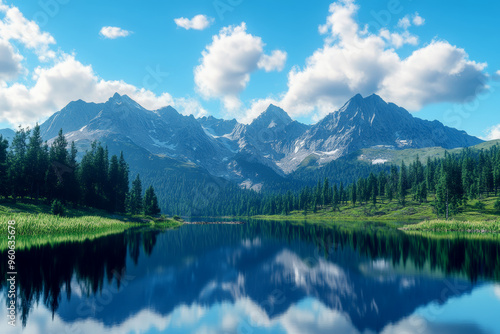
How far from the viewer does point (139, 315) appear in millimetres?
20828

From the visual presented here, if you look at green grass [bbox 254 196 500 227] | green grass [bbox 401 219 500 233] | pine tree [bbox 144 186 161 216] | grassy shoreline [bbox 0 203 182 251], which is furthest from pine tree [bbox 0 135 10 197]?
green grass [bbox 254 196 500 227]

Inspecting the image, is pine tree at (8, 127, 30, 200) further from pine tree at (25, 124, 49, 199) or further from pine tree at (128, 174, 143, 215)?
pine tree at (128, 174, 143, 215)

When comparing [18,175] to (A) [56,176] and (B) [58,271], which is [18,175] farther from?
(B) [58,271]

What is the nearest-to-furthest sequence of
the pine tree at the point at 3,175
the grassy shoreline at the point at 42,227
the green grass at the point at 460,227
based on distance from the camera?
the grassy shoreline at the point at 42,227 → the pine tree at the point at 3,175 → the green grass at the point at 460,227

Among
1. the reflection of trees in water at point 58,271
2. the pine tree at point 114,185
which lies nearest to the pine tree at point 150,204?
the pine tree at point 114,185

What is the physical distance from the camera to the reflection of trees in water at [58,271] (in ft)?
70.3

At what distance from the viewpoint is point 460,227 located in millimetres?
77625

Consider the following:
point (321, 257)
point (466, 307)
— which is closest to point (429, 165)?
point (321, 257)

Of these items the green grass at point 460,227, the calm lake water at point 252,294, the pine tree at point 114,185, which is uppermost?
the pine tree at point 114,185

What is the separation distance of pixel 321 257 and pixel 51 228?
44744 mm

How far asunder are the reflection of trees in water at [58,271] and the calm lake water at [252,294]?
0.08m

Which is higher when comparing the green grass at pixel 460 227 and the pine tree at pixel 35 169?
the pine tree at pixel 35 169

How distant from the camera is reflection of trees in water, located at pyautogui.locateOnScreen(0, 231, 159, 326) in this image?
21.4 meters

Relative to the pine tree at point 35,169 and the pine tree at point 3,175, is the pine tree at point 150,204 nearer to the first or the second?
the pine tree at point 35,169
